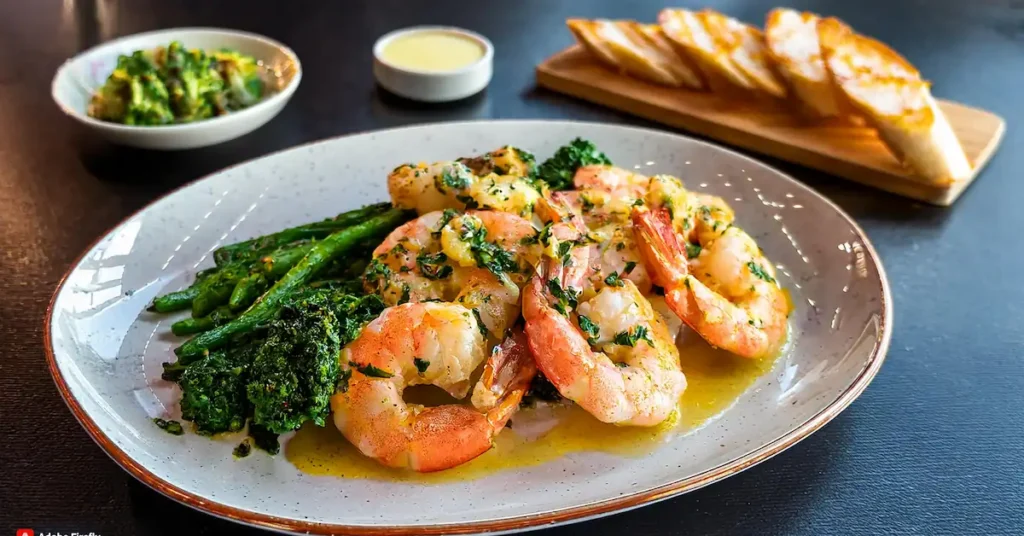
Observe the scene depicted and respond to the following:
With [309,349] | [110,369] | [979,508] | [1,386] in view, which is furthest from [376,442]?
[979,508]

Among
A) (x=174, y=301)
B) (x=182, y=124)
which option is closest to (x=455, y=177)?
(x=174, y=301)

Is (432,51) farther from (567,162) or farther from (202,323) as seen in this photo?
(202,323)

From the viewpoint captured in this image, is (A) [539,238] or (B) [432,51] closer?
(A) [539,238]

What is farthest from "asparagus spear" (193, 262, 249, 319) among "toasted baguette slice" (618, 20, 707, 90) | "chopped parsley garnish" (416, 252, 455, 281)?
"toasted baguette slice" (618, 20, 707, 90)

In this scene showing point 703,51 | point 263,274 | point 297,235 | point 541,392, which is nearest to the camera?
point 541,392

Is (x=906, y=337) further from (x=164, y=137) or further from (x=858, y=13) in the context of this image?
(x=858, y=13)

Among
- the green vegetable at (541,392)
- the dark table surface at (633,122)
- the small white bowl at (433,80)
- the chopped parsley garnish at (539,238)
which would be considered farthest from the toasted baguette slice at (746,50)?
the green vegetable at (541,392)

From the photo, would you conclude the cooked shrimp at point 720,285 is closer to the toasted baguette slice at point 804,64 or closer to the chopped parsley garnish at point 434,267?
the chopped parsley garnish at point 434,267
